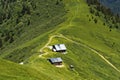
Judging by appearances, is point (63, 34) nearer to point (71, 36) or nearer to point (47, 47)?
point (71, 36)

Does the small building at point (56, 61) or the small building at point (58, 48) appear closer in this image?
the small building at point (56, 61)

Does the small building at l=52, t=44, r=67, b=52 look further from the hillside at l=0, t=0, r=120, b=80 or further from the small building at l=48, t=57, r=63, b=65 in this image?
the small building at l=48, t=57, r=63, b=65

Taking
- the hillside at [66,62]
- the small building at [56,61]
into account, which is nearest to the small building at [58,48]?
the hillside at [66,62]

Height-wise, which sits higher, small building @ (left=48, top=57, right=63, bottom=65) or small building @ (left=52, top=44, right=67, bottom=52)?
small building @ (left=48, top=57, right=63, bottom=65)

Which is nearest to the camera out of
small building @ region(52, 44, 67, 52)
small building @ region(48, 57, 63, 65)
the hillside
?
the hillside

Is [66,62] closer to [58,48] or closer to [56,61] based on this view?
[56,61]

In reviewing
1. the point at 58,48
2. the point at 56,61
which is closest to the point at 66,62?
the point at 56,61

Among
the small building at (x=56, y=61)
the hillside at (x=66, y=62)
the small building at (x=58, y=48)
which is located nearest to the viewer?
the hillside at (x=66, y=62)

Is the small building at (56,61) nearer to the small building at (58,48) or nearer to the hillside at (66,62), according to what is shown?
the hillside at (66,62)

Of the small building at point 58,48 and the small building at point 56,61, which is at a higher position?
the small building at point 56,61

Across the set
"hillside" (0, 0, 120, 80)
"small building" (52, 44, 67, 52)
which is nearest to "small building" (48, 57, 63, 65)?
"hillside" (0, 0, 120, 80)

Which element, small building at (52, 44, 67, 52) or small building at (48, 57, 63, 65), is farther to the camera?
small building at (52, 44, 67, 52)
